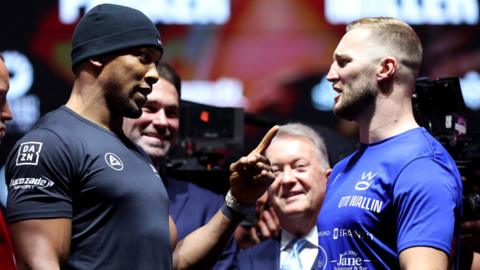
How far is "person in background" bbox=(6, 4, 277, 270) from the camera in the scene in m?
2.71

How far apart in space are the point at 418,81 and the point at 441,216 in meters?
0.85

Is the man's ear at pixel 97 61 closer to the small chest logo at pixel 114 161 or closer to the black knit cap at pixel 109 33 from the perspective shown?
the black knit cap at pixel 109 33

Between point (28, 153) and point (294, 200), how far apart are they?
1.49 m

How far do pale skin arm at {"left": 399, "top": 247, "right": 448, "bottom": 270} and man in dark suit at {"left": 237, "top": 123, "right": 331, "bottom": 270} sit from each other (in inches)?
46.2

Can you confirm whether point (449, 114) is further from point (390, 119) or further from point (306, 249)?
point (306, 249)

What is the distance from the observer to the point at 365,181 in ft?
9.54

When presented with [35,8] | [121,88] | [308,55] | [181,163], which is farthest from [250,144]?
[121,88]

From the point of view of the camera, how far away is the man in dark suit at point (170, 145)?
3.94 metres

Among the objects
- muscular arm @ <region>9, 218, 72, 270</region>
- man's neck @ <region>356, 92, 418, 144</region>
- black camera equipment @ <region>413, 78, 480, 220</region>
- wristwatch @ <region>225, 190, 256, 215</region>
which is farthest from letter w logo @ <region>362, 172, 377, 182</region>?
muscular arm @ <region>9, 218, 72, 270</region>

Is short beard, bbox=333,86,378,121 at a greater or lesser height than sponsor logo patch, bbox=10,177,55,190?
greater

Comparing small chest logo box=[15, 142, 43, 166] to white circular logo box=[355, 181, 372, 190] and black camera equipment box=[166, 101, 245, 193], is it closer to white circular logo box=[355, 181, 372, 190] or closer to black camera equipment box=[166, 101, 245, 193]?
white circular logo box=[355, 181, 372, 190]

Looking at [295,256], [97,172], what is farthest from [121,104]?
[295,256]

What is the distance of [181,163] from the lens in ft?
14.4

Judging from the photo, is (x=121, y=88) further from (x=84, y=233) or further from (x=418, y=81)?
(x=418, y=81)
